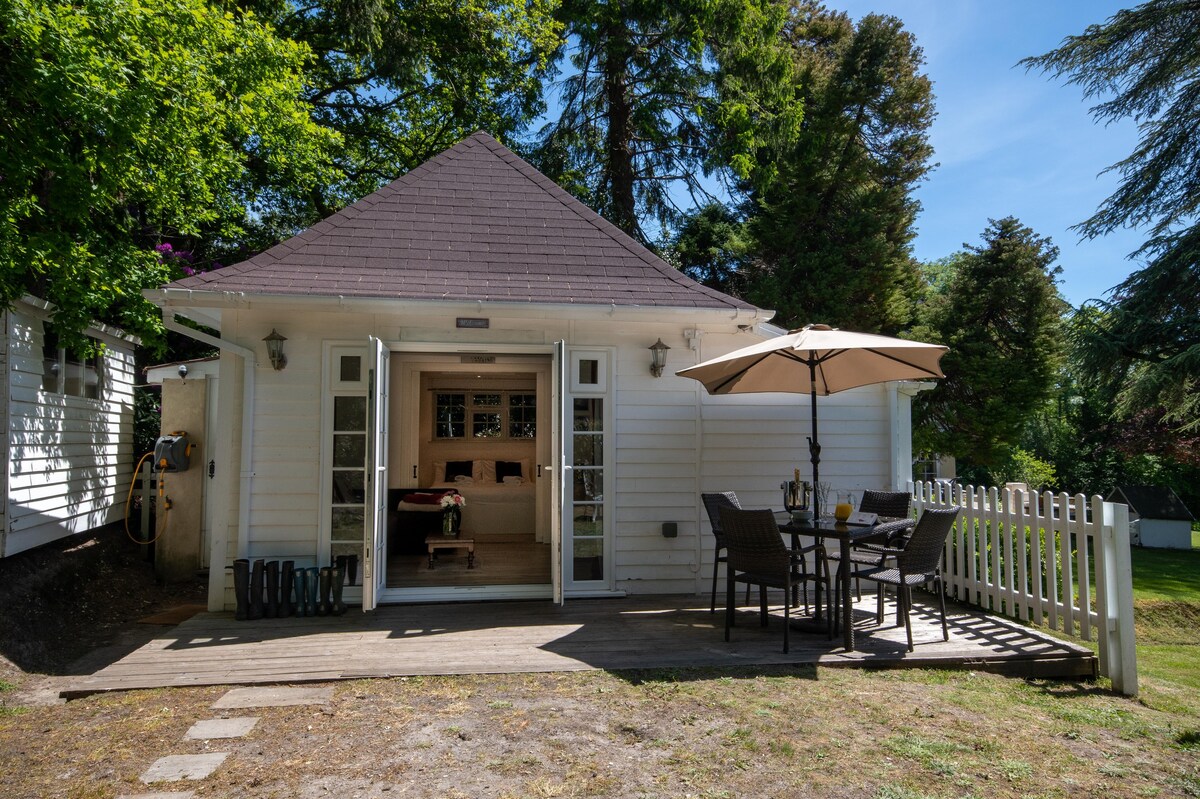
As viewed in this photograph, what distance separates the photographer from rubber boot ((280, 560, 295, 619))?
18.8ft

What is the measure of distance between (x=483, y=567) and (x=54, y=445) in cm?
429

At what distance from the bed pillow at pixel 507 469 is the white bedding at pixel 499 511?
1.05m

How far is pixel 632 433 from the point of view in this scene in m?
6.55

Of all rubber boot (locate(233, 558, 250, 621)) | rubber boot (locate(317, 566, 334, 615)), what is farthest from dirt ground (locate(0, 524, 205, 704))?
rubber boot (locate(317, 566, 334, 615))

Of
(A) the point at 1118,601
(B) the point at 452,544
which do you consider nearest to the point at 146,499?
(B) the point at 452,544

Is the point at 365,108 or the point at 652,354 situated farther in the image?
the point at 365,108

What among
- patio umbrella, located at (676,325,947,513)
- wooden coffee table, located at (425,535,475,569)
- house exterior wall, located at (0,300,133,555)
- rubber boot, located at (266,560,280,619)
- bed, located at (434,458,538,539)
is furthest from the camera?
bed, located at (434,458,538,539)

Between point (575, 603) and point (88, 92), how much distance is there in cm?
621

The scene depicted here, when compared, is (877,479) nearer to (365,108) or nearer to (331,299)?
(331,299)

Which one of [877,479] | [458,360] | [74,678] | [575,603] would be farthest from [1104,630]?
[458,360]

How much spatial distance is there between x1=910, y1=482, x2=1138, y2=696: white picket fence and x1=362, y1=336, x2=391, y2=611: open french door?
15.4 ft

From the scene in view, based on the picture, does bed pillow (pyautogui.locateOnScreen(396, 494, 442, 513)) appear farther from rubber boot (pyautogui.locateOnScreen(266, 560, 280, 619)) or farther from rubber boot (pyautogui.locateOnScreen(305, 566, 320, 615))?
rubber boot (pyautogui.locateOnScreen(266, 560, 280, 619))

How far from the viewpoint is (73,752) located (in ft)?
11.0

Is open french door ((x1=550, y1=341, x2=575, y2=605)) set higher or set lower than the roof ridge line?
lower
